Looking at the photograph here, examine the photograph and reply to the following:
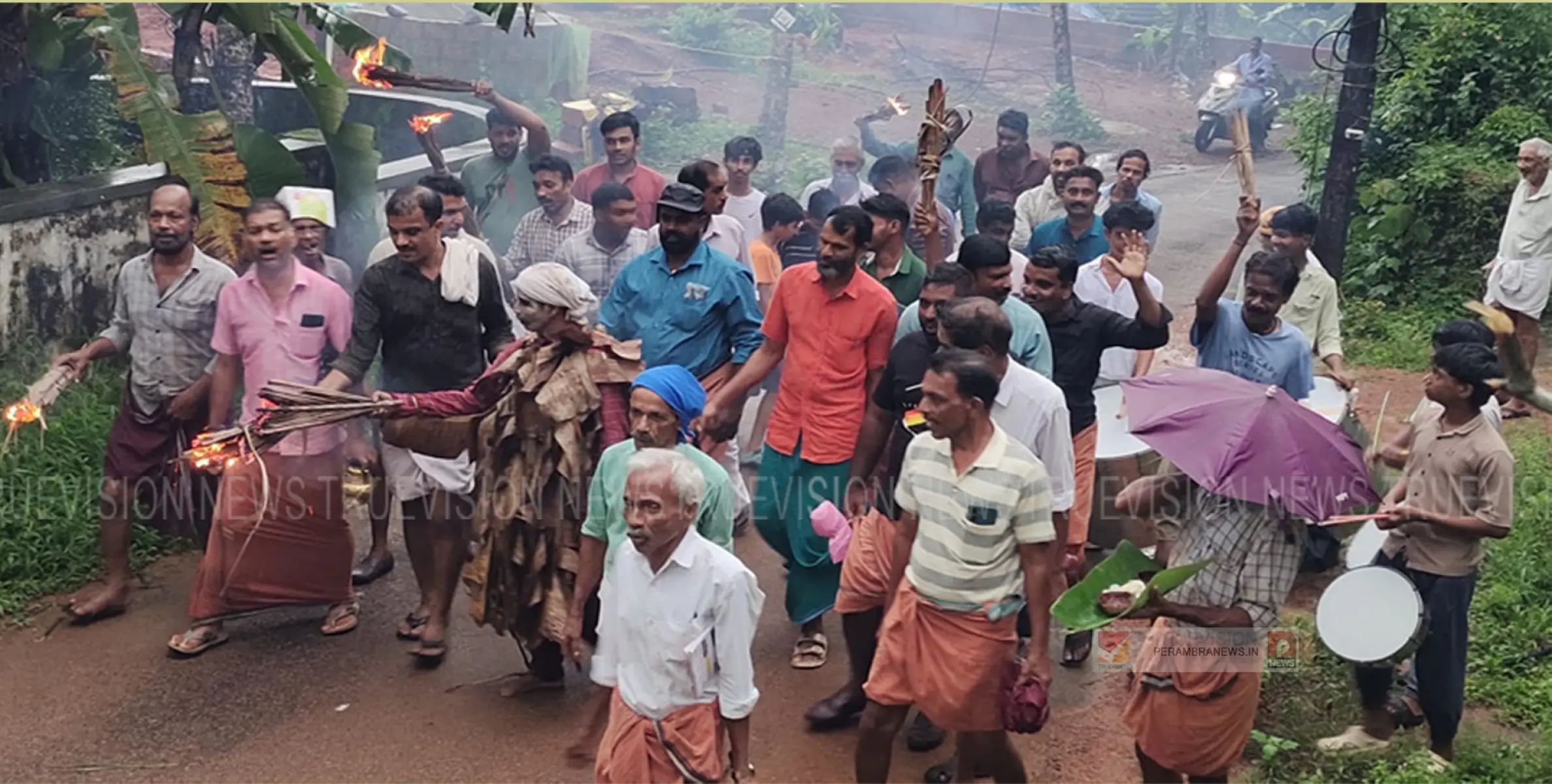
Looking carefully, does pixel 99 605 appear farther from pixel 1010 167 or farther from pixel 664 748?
pixel 1010 167

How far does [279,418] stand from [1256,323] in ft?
12.8

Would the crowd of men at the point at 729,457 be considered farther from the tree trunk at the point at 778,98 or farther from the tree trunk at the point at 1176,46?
the tree trunk at the point at 1176,46

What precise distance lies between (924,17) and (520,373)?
25.9 m

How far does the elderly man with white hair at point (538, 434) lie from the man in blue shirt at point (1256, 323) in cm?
246

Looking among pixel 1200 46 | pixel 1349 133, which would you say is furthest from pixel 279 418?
pixel 1200 46

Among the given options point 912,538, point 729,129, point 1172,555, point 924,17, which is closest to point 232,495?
point 912,538

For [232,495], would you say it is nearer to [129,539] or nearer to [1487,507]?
[129,539]

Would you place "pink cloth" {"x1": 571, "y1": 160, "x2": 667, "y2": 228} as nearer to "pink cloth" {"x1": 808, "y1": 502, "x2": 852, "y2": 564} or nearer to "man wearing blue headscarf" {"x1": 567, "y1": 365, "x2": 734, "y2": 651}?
"pink cloth" {"x1": 808, "y1": 502, "x2": 852, "y2": 564}

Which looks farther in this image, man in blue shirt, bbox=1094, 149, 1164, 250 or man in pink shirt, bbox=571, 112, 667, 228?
man in blue shirt, bbox=1094, 149, 1164, 250

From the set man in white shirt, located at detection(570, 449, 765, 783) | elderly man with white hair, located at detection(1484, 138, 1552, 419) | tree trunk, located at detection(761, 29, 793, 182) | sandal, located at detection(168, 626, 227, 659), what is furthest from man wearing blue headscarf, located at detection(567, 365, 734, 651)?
tree trunk, located at detection(761, 29, 793, 182)

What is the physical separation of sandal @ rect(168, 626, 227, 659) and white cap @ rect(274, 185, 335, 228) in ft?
6.17

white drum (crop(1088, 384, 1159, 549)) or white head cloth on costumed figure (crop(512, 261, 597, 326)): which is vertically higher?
white head cloth on costumed figure (crop(512, 261, 597, 326))

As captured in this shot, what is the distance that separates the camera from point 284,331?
6223 mm

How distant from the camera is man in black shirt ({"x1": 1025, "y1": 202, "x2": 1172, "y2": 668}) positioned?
19.3 feet
